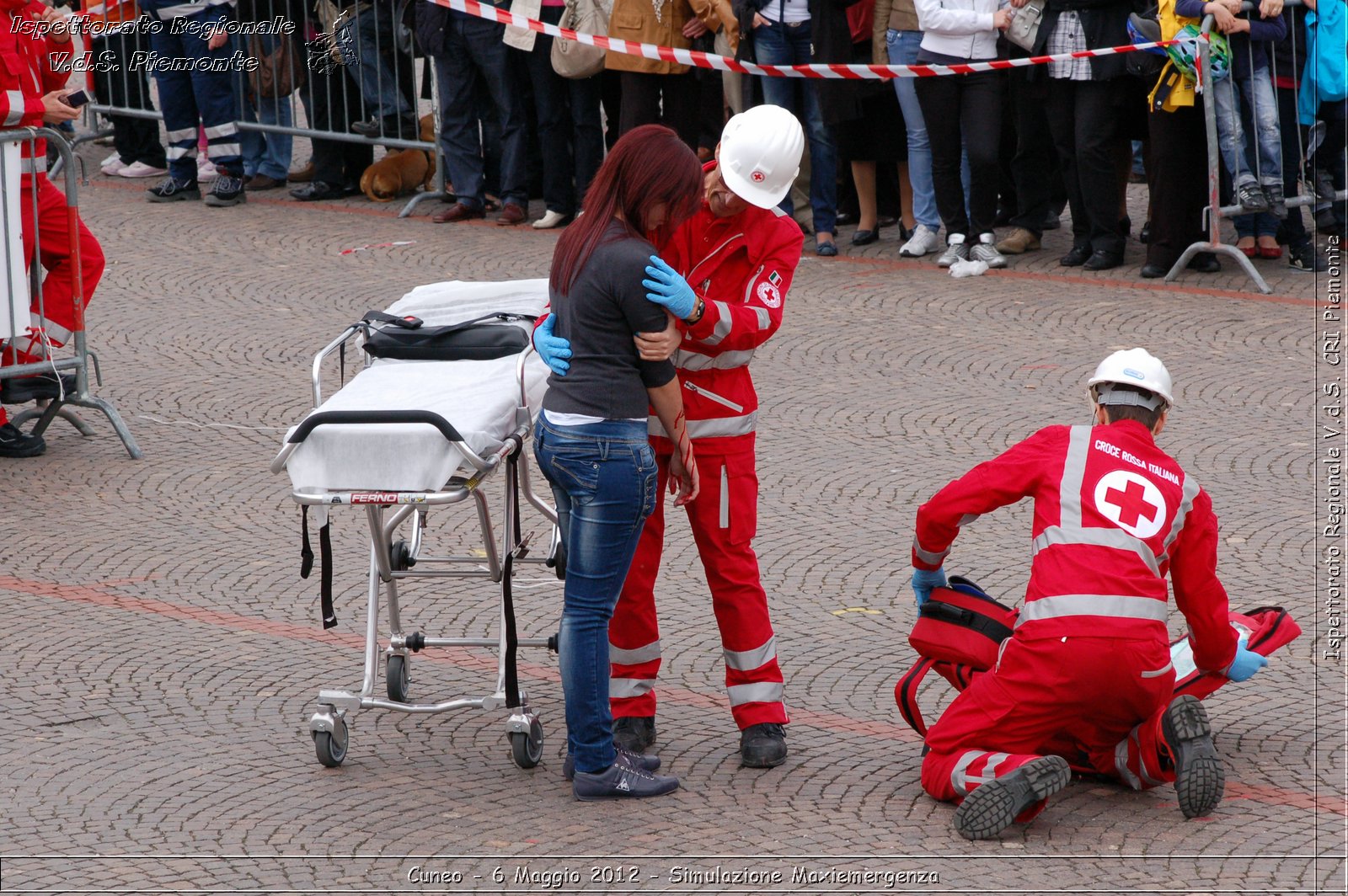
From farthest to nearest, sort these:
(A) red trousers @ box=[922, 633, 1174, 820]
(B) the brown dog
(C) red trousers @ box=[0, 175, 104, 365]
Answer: (B) the brown dog
(C) red trousers @ box=[0, 175, 104, 365]
(A) red trousers @ box=[922, 633, 1174, 820]

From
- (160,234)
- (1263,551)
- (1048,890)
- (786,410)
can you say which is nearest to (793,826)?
(1048,890)

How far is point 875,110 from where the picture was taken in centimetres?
1173

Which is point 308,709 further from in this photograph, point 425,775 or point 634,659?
point 634,659

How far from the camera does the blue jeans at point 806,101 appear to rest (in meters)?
11.5

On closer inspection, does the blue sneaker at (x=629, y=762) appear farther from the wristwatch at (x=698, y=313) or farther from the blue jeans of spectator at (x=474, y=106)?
the blue jeans of spectator at (x=474, y=106)

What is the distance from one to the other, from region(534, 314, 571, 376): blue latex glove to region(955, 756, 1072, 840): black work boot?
1594 mm

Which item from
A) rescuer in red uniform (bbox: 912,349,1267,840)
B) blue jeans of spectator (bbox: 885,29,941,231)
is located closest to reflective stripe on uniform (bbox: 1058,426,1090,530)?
rescuer in red uniform (bbox: 912,349,1267,840)

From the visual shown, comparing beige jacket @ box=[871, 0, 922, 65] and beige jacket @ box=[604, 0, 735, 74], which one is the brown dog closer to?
beige jacket @ box=[604, 0, 735, 74]

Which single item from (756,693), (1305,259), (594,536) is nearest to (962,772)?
(756,693)

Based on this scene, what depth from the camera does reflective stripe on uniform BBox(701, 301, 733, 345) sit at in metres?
4.85

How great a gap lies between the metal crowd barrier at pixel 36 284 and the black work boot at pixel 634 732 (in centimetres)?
390

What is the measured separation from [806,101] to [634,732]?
7308 mm

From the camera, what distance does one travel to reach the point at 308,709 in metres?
5.57

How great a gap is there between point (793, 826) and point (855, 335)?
216 inches
